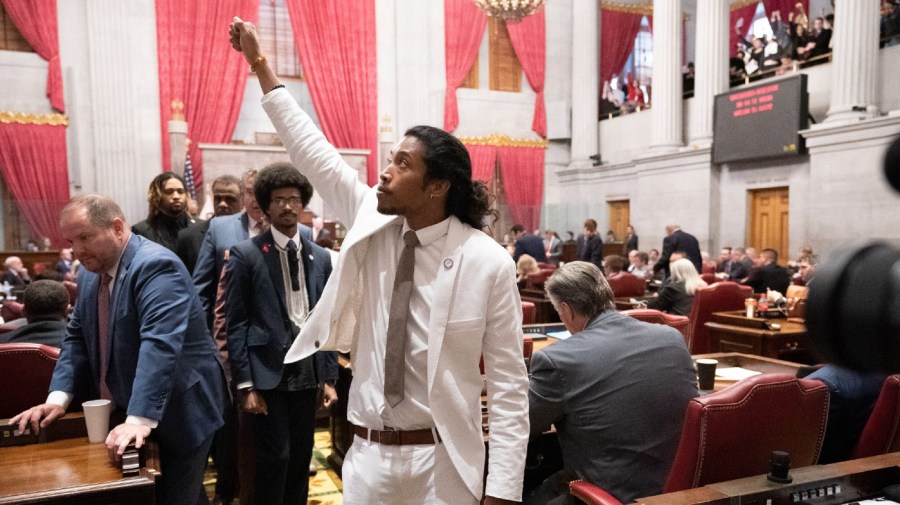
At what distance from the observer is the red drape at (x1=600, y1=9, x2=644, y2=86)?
14.7 metres

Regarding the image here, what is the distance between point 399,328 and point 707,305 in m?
4.16

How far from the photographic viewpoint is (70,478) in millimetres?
1537

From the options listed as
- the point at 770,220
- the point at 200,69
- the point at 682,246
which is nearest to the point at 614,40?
the point at 770,220

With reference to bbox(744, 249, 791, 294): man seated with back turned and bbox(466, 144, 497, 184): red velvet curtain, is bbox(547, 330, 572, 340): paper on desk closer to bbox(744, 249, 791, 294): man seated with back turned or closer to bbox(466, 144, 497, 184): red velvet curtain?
bbox(744, 249, 791, 294): man seated with back turned

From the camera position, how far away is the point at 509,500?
4.59 ft

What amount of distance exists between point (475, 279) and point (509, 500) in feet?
1.68

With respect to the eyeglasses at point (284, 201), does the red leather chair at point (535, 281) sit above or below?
below

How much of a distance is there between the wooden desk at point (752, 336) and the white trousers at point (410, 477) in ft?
10.2

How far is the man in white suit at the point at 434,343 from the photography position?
55.7 inches

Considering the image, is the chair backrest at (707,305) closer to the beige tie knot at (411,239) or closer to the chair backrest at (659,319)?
the chair backrest at (659,319)

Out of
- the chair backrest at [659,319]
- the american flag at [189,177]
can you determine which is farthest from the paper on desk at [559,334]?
the american flag at [189,177]

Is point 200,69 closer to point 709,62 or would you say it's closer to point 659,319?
point 709,62

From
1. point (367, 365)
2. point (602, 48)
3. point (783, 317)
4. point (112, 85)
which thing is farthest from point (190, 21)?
point (367, 365)

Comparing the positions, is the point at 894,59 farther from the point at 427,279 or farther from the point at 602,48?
the point at 427,279
